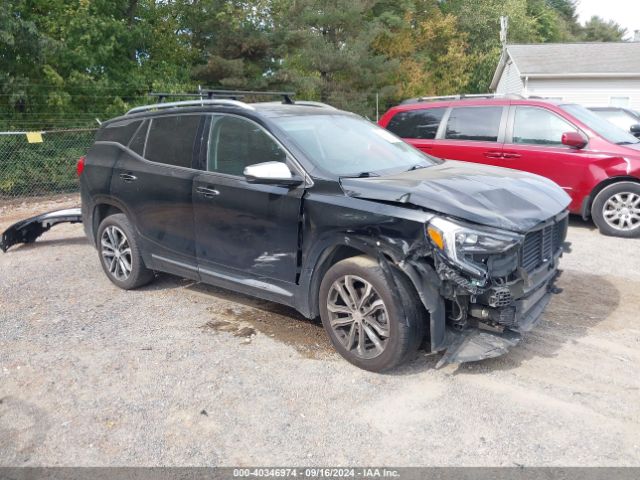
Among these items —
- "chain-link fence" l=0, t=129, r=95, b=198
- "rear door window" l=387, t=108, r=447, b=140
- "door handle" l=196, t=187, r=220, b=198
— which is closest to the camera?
"door handle" l=196, t=187, r=220, b=198

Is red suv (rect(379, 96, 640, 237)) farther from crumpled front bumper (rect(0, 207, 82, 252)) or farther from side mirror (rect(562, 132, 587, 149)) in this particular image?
crumpled front bumper (rect(0, 207, 82, 252))

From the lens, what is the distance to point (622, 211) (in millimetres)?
7605

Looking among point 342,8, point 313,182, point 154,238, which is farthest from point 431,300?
point 342,8

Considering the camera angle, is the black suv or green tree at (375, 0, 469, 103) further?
green tree at (375, 0, 469, 103)

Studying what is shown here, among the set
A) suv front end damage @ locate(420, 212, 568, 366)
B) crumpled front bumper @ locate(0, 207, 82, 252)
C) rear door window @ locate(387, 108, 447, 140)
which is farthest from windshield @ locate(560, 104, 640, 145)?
crumpled front bumper @ locate(0, 207, 82, 252)

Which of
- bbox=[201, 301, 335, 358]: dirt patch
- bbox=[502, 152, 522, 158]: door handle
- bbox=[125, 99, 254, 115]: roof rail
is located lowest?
bbox=[201, 301, 335, 358]: dirt patch

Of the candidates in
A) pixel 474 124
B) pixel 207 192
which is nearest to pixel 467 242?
pixel 207 192

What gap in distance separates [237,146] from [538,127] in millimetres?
5085

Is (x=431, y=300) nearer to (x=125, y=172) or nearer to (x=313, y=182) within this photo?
(x=313, y=182)

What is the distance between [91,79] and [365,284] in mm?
13068

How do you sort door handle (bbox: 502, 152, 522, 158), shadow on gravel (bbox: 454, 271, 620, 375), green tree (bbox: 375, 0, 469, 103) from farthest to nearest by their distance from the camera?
green tree (bbox: 375, 0, 469, 103) < door handle (bbox: 502, 152, 522, 158) < shadow on gravel (bbox: 454, 271, 620, 375)

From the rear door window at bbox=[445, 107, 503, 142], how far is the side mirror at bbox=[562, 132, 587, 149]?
3.19 ft

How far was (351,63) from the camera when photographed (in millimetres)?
26312

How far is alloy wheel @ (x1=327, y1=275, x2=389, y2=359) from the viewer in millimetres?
3820
